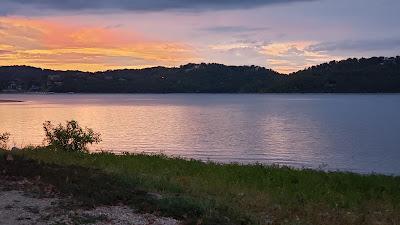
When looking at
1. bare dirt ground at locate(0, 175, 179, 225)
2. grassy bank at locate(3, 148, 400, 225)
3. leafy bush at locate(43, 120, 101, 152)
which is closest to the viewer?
bare dirt ground at locate(0, 175, 179, 225)

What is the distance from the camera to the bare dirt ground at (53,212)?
10742 millimetres

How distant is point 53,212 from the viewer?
1135 cm

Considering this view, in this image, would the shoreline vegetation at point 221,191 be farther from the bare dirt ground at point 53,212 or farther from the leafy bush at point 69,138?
the leafy bush at point 69,138

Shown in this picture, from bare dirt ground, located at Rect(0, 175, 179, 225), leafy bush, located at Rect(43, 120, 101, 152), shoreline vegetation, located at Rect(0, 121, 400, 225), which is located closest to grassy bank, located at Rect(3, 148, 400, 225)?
shoreline vegetation, located at Rect(0, 121, 400, 225)

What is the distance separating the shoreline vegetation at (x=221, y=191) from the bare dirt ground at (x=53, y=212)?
0.34m

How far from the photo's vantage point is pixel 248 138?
178 ft

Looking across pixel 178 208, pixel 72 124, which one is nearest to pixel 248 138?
pixel 72 124

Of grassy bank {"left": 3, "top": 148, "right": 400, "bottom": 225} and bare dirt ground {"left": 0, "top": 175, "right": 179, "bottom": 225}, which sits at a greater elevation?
bare dirt ground {"left": 0, "top": 175, "right": 179, "bottom": 225}

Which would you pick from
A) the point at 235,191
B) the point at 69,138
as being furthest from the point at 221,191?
the point at 69,138

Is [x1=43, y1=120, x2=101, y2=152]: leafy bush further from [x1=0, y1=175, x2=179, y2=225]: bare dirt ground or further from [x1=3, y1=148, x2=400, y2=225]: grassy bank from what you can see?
[x1=0, y1=175, x2=179, y2=225]: bare dirt ground

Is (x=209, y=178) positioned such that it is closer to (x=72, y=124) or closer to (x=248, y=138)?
(x=72, y=124)

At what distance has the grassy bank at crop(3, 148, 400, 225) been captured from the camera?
40.8 ft

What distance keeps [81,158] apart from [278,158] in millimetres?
19959

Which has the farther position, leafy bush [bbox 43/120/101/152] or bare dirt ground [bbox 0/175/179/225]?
leafy bush [bbox 43/120/101/152]
